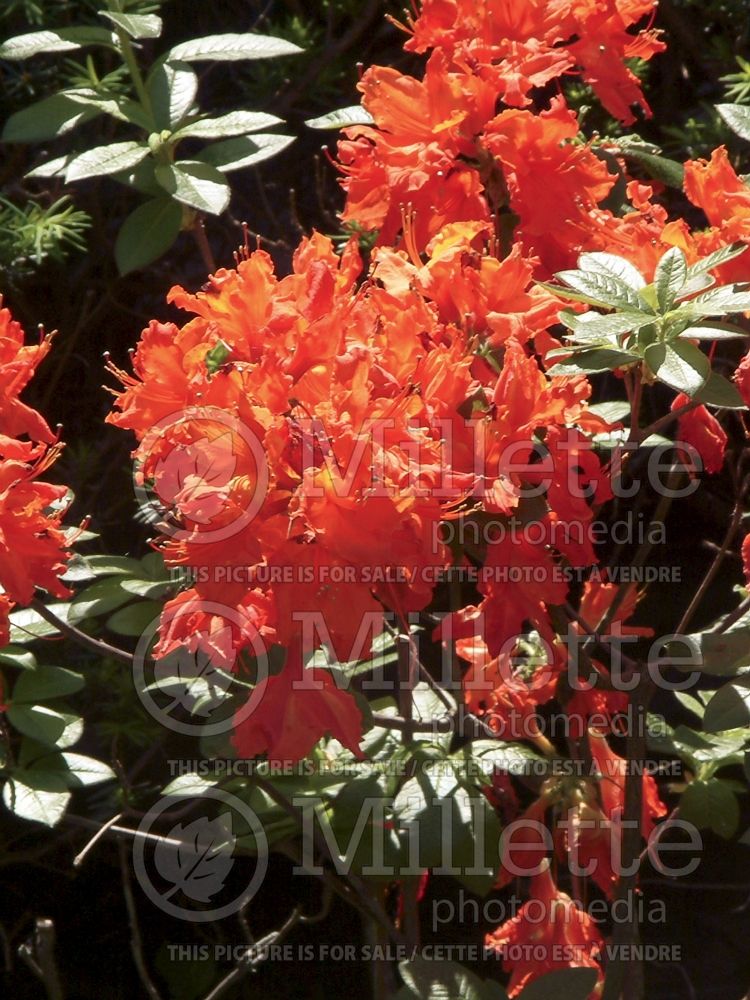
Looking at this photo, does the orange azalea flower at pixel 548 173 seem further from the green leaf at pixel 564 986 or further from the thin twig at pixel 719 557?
the green leaf at pixel 564 986

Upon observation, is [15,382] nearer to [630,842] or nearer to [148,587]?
[148,587]

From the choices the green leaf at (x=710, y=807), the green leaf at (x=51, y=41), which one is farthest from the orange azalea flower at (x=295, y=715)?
the green leaf at (x=51, y=41)

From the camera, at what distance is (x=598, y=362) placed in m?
0.97

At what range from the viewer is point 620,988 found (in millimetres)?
1230

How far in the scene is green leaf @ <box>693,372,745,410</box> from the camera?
982 millimetres

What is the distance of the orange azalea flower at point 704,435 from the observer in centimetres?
116

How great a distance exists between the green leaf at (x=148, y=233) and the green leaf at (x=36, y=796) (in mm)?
568

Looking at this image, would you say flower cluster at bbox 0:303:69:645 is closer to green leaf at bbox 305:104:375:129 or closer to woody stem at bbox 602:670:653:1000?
green leaf at bbox 305:104:375:129

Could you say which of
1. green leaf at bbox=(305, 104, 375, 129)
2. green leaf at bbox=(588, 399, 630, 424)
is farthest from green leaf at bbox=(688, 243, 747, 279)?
green leaf at bbox=(305, 104, 375, 129)

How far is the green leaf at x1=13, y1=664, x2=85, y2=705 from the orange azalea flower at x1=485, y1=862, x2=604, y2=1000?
0.55m

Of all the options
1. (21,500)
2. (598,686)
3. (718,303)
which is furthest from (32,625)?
(718,303)

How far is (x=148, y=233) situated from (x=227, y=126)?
0.49 ft

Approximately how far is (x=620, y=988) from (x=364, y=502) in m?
0.63

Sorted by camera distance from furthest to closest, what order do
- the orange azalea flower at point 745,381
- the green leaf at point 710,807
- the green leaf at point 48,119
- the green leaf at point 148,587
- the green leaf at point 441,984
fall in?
1. the green leaf at point 710,807
2. the green leaf at point 48,119
3. the green leaf at point 148,587
4. the green leaf at point 441,984
5. the orange azalea flower at point 745,381
